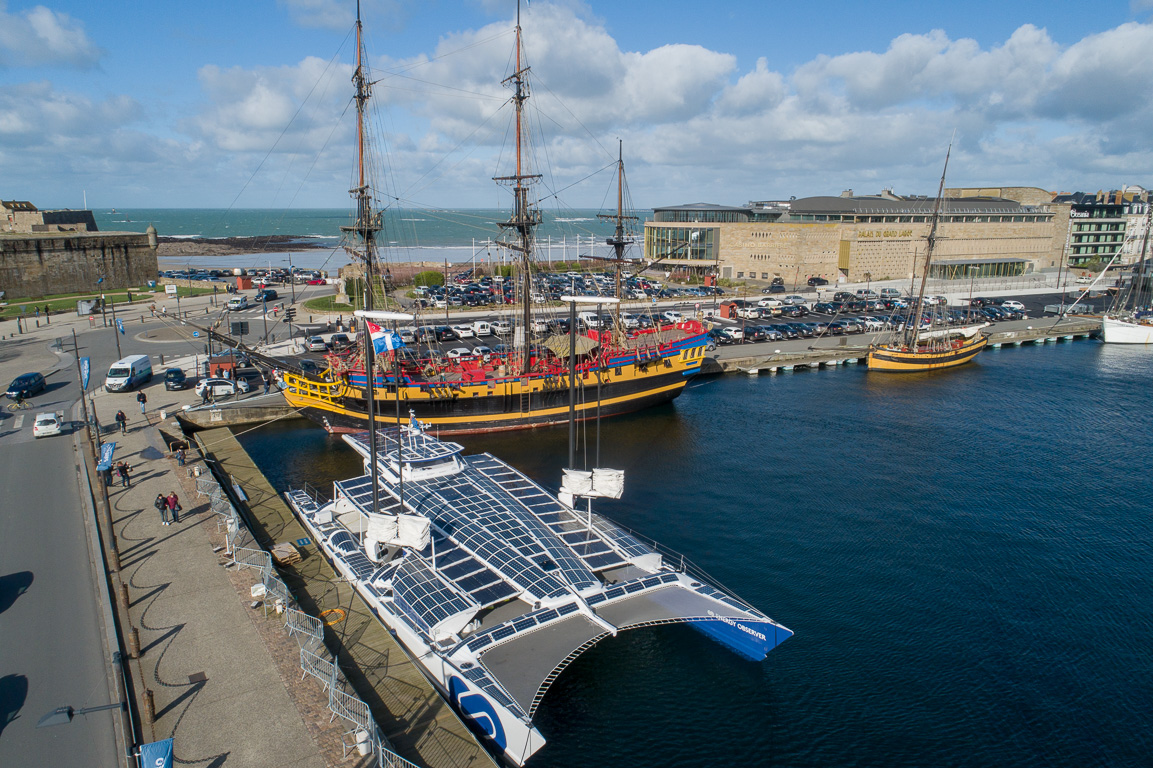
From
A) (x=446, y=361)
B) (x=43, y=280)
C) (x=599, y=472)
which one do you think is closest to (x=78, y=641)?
(x=599, y=472)

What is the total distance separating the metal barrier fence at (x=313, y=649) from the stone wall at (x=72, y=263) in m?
61.4

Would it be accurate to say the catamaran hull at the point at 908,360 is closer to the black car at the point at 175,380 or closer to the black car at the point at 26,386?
the black car at the point at 175,380

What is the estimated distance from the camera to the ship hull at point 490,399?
118 ft

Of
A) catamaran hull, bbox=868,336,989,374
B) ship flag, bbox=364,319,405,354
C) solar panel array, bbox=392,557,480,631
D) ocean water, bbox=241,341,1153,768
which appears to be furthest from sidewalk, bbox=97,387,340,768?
catamaran hull, bbox=868,336,989,374

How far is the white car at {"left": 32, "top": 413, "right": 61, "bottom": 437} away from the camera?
99.2 feet

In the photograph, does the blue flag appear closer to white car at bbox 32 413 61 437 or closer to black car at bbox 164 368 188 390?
white car at bbox 32 413 61 437

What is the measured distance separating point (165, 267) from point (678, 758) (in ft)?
401

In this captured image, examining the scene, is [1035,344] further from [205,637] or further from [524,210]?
[205,637]

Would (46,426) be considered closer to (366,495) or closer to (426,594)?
(366,495)

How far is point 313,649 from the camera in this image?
1516 cm

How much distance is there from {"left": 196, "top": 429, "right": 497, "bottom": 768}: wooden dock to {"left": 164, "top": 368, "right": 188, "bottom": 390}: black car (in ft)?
64.8

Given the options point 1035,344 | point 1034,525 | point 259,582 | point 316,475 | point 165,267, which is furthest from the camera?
point 165,267

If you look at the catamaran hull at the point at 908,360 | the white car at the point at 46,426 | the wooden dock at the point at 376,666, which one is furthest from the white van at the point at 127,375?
the catamaran hull at the point at 908,360

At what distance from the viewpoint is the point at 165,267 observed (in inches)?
4363
